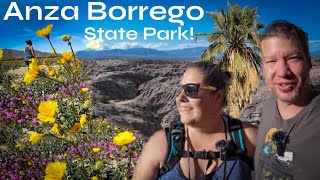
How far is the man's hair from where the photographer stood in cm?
191

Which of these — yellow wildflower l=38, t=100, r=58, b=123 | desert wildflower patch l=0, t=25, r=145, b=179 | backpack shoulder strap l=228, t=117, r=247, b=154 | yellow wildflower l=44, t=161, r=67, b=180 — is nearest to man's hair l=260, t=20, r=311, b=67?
backpack shoulder strap l=228, t=117, r=247, b=154

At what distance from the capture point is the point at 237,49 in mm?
15664

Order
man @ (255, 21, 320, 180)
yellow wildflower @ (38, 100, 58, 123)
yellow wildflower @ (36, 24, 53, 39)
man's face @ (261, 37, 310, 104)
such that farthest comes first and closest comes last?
yellow wildflower @ (36, 24, 53, 39)
yellow wildflower @ (38, 100, 58, 123)
man's face @ (261, 37, 310, 104)
man @ (255, 21, 320, 180)

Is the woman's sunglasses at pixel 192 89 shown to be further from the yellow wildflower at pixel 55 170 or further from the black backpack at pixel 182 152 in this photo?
the yellow wildflower at pixel 55 170

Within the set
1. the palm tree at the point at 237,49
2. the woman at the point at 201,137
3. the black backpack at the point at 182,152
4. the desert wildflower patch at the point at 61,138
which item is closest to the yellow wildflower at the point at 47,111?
the desert wildflower patch at the point at 61,138

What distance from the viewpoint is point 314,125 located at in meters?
1.74

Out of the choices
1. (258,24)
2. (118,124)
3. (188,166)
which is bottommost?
(118,124)

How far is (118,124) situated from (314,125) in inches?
361

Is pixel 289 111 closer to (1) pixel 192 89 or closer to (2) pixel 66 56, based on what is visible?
(1) pixel 192 89

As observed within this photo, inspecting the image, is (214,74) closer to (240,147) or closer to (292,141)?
(240,147)

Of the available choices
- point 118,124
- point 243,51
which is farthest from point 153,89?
point 118,124

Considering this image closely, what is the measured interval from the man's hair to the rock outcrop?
27.9 feet

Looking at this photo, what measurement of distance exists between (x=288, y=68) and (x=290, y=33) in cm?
16

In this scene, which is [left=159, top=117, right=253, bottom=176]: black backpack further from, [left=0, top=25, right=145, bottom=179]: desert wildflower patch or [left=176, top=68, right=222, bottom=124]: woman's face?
[left=0, top=25, right=145, bottom=179]: desert wildflower patch
